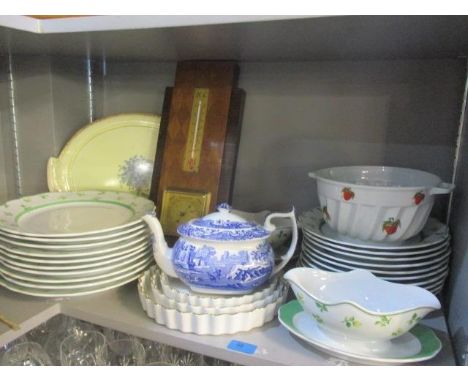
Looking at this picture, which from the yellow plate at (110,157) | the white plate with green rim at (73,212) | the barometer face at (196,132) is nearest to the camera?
the white plate with green rim at (73,212)

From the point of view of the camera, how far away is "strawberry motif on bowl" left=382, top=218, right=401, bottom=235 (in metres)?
0.58

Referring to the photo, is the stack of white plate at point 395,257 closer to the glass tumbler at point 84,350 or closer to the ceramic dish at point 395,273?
the ceramic dish at point 395,273

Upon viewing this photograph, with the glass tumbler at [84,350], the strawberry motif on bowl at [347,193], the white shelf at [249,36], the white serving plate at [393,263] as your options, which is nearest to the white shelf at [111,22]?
the white shelf at [249,36]

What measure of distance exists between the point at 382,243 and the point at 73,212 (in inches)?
21.8

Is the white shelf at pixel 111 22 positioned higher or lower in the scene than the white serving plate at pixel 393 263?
higher

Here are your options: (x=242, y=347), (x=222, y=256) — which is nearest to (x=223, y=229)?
(x=222, y=256)

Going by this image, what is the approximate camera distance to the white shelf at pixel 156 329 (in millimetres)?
508

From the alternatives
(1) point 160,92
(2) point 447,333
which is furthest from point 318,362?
(1) point 160,92

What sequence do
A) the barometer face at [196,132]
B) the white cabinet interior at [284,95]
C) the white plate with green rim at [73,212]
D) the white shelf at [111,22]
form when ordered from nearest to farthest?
the white shelf at [111,22]
the white cabinet interior at [284,95]
the white plate with green rim at [73,212]
the barometer face at [196,132]

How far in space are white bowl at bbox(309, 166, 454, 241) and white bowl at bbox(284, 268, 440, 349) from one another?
0.22ft

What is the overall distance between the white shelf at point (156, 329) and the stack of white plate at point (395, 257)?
0.20 ft

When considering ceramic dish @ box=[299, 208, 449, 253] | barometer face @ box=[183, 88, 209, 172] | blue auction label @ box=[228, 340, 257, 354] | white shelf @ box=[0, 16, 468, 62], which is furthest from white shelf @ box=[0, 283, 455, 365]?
white shelf @ box=[0, 16, 468, 62]

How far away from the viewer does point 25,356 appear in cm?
67

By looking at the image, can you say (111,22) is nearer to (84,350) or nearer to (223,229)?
(223,229)
